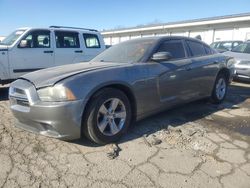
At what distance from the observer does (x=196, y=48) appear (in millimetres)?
5367

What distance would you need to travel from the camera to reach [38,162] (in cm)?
310

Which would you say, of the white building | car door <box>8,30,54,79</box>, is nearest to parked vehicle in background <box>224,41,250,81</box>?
car door <box>8,30,54,79</box>

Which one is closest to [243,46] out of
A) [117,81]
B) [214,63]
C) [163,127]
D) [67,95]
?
[214,63]

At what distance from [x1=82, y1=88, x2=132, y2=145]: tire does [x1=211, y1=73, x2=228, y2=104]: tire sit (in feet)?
9.22

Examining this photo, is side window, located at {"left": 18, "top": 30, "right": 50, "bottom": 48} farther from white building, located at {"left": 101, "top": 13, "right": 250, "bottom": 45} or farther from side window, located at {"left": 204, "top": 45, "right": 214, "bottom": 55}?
white building, located at {"left": 101, "top": 13, "right": 250, "bottom": 45}

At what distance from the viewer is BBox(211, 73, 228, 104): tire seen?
584 centimetres

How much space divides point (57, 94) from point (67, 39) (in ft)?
18.4

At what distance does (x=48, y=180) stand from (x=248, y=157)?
2481 mm

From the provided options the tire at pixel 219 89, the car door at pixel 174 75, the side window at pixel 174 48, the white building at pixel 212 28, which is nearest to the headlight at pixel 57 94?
the car door at pixel 174 75

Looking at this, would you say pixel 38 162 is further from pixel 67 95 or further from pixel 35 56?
pixel 35 56

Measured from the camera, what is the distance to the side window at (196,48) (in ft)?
17.0

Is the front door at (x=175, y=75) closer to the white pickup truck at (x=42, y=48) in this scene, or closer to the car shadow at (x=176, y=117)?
the car shadow at (x=176, y=117)

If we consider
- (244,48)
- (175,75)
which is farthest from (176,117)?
(244,48)

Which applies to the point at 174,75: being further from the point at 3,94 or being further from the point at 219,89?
the point at 3,94
